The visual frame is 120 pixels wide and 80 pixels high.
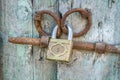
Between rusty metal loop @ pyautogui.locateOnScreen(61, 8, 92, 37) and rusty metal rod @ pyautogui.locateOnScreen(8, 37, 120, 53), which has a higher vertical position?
rusty metal loop @ pyautogui.locateOnScreen(61, 8, 92, 37)

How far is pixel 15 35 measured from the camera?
111cm

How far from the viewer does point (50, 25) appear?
1.07 meters

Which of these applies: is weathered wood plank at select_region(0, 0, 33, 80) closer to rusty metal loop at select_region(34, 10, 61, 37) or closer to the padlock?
A: rusty metal loop at select_region(34, 10, 61, 37)

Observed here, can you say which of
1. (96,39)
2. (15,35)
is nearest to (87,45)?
(96,39)

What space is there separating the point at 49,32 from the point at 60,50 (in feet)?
0.40

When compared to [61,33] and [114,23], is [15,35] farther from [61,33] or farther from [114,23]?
[114,23]

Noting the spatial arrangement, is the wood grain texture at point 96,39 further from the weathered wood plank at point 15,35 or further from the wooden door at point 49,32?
the weathered wood plank at point 15,35

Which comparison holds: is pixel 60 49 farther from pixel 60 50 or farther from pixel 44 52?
pixel 44 52

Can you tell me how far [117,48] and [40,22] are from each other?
304 millimetres

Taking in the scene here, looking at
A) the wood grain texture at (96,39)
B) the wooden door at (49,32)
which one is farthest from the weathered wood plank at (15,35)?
the wood grain texture at (96,39)

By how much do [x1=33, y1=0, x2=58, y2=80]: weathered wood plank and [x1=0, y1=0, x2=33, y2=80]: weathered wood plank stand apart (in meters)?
0.03

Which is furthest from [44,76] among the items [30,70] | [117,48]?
[117,48]

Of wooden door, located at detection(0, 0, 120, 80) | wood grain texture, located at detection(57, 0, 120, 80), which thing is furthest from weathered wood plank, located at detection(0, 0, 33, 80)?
wood grain texture, located at detection(57, 0, 120, 80)

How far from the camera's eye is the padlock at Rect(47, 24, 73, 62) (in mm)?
957
